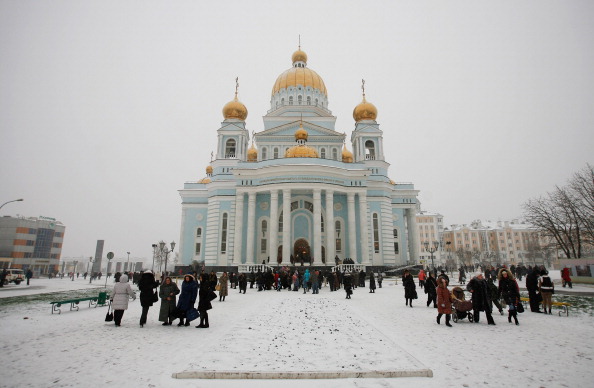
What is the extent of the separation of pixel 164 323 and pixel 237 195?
23.7 metres

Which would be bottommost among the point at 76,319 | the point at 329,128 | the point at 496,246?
the point at 76,319

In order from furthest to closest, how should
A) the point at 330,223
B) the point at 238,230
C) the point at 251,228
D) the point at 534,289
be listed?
the point at 238,230 < the point at 251,228 < the point at 330,223 < the point at 534,289

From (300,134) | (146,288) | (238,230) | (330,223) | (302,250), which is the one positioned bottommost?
(146,288)

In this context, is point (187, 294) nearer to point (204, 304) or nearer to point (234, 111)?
point (204, 304)

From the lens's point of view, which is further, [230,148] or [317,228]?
[230,148]

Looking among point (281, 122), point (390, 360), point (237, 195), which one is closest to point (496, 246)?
point (281, 122)

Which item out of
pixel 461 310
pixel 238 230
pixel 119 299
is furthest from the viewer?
pixel 238 230

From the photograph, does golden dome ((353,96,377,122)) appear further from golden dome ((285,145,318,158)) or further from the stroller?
the stroller

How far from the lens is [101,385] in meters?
4.48

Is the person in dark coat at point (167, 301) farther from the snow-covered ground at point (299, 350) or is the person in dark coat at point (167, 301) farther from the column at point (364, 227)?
the column at point (364, 227)

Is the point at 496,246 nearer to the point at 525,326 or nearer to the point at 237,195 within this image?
the point at 237,195

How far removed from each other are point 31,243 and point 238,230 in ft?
190

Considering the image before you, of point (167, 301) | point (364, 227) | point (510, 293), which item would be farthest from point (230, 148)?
point (510, 293)

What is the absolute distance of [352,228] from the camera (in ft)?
103
